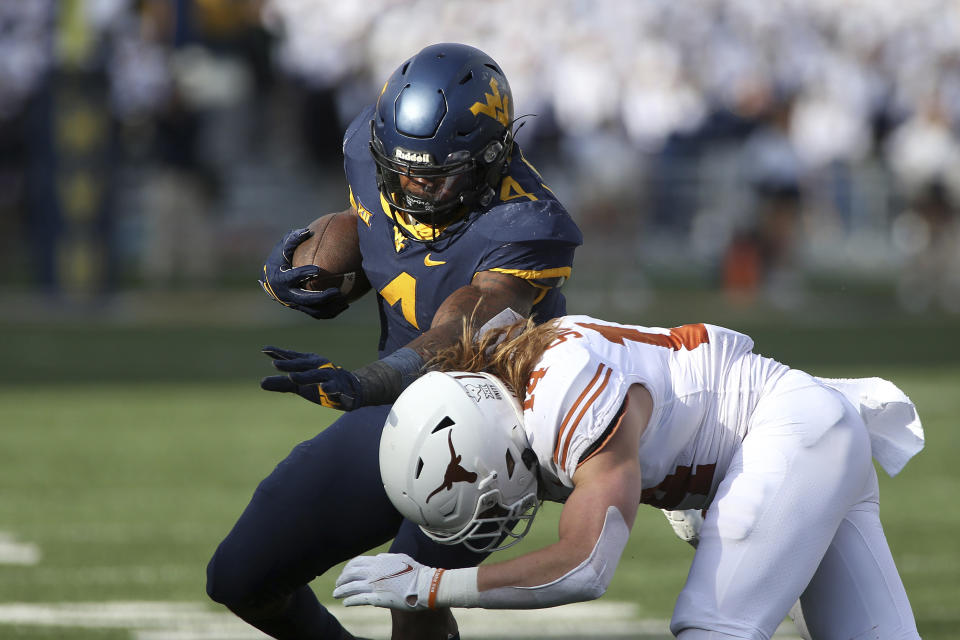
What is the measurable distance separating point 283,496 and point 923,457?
16.6ft

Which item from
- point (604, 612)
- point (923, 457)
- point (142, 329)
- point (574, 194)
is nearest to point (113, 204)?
point (142, 329)

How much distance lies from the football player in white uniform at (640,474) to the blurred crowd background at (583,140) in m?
11.0

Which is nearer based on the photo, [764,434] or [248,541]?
[764,434]

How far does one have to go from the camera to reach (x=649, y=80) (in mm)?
15672

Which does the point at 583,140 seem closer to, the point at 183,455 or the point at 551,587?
the point at 183,455

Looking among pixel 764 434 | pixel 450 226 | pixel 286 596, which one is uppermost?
pixel 450 226

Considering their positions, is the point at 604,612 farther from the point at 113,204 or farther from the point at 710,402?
the point at 113,204

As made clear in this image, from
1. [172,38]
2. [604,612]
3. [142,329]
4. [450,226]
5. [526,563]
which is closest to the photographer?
[526,563]

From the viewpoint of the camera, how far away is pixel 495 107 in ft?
12.4

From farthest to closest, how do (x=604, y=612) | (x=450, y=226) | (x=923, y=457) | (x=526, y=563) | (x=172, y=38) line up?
(x=172, y=38) < (x=923, y=457) < (x=604, y=612) < (x=450, y=226) < (x=526, y=563)

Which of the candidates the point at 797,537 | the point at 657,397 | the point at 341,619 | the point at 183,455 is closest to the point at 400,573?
the point at 657,397

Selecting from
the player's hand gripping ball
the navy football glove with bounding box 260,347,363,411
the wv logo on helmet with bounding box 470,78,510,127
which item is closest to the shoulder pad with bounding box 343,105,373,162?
the player's hand gripping ball

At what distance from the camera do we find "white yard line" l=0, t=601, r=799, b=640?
4387 millimetres

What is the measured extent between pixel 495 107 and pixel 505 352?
909 mm
